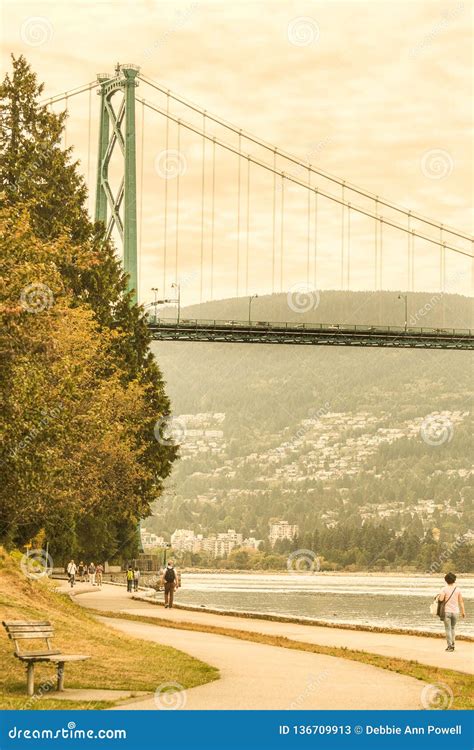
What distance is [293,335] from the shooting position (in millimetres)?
71812

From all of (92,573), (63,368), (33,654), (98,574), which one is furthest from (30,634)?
(92,573)

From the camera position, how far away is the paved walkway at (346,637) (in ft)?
67.7

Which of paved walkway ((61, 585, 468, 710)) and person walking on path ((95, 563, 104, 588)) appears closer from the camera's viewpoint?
paved walkway ((61, 585, 468, 710))

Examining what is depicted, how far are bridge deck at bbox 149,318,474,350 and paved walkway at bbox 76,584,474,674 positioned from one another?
110ft

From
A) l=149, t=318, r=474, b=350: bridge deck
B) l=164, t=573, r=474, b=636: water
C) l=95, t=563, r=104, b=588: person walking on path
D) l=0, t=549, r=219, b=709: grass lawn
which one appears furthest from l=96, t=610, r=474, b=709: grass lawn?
l=149, t=318, r=474, b=350: bridge deck

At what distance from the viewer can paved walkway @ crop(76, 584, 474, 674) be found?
20.6 m

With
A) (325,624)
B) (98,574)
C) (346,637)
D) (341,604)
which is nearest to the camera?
(346,637)

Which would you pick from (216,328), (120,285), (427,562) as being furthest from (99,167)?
(427,562)

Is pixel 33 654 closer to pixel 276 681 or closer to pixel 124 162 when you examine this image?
pixel 276 681

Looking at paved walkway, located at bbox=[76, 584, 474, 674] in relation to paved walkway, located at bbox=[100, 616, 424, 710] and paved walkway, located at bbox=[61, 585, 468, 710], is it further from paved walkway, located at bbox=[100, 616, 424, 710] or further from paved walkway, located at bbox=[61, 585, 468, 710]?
paved walkway, located at bbox=[100, 616, 424, 710]

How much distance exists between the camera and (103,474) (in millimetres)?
37406

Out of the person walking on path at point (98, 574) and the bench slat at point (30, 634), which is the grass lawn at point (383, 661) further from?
the person walking on path at point (98, 574)

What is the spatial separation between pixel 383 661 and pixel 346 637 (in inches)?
247

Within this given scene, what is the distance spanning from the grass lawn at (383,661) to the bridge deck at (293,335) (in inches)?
1652
